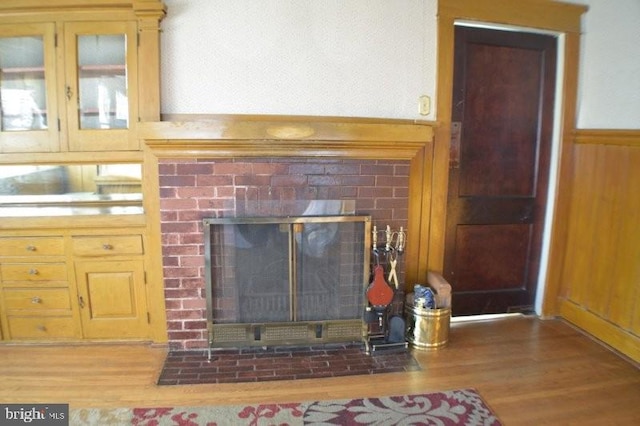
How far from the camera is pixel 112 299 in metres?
2.43

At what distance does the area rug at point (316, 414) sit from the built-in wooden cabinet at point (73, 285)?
0.66m

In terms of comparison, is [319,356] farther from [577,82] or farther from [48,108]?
[577,82]

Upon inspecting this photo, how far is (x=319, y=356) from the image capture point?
2.38m

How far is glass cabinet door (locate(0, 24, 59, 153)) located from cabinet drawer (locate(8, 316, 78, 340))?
1.01 metres

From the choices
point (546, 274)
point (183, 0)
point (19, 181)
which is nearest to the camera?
point (183, 0)

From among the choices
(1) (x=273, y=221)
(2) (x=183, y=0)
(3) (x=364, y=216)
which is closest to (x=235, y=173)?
(1) (x=273, y=221)

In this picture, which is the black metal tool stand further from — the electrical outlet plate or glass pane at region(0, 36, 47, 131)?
glass pane at region(0, 36, 47, 131)

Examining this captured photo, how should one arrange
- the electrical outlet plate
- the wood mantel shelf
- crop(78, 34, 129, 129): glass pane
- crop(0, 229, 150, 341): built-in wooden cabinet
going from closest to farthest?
the wood mantel shelf, crop(78, 34, 129, 129): glass pane, crop(0, 229, 150, 341): built-in wooden cabinet, the electrical outlet plate

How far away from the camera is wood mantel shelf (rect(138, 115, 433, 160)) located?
2.15 m

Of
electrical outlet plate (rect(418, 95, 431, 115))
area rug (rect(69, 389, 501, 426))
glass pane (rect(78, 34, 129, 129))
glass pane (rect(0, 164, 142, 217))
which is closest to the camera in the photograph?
area rug (rect(69, 389, 501, 426))

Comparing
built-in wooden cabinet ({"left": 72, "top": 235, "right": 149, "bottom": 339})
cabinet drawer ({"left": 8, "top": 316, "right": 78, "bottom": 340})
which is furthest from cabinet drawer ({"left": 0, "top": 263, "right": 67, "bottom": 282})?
cabinet drawer ({"left": 8, "top": 316, "right": 78, "bottom": 340})

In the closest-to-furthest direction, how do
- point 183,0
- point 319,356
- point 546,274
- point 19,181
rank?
point 183,0, point 319,356, point 19,181, point 546,274

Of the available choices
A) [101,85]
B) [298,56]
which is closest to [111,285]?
[101,85]

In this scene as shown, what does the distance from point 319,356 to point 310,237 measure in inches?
27.7
